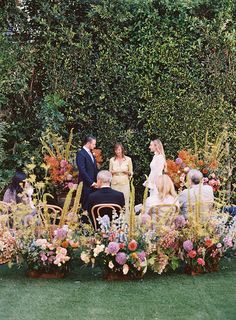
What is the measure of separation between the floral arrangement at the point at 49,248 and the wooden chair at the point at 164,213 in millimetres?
925

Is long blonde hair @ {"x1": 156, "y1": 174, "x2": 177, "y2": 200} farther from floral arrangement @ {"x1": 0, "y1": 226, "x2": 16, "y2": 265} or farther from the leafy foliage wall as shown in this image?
the leafy foliage wall

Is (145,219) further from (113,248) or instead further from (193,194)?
(193,194)

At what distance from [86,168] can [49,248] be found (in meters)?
3.28

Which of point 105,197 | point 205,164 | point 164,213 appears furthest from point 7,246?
point 205,164

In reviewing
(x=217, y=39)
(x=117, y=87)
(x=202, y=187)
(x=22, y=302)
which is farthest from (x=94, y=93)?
(x=22, y=302)

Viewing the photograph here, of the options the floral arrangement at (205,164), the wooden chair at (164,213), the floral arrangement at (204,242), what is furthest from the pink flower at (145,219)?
the floral arrangement at (205,164)

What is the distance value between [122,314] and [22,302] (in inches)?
41.3

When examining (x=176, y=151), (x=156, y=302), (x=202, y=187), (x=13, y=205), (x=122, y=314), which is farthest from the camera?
(x=176, y=151)

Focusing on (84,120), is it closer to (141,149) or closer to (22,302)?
(141,149)

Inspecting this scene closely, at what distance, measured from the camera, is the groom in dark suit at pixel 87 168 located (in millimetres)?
10539

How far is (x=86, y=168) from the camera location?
34.9 ft

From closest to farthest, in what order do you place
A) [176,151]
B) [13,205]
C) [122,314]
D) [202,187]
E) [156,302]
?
[122,314]
[156,302]
[13,205]
[202,187]
[176,151]

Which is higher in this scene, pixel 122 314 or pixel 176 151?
pixel 176 151

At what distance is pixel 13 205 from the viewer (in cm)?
769
